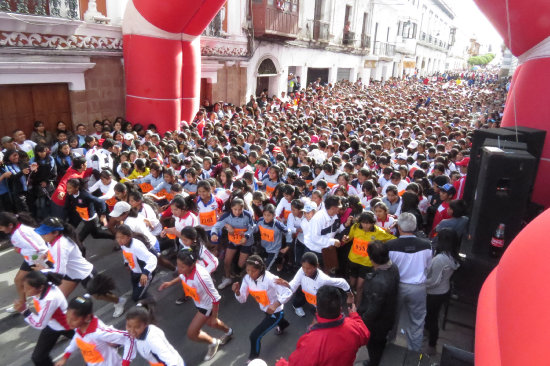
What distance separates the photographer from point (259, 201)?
5383 mm

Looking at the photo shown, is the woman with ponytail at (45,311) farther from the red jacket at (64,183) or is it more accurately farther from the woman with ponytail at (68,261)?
the red jacket at (64,183)

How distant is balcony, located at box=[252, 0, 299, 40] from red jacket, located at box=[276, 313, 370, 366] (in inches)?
619

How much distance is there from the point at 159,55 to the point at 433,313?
28.4ft

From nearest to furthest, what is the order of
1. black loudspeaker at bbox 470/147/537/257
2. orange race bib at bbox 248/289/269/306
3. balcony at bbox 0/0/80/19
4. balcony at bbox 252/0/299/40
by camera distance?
1. orange race bib at bbox 248/289/269/306
2. black loudspeaker at bbox 470/147/537/257
3. balcony at bbox 0/0/80/19
4. balcony at bbox 252/0/299/40

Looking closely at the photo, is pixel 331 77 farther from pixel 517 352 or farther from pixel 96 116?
pixel 517 352

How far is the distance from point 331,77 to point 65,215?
22.3 m

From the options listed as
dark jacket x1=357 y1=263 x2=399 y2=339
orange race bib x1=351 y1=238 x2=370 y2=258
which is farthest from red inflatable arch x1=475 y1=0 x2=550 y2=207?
dark jacket x1=357 y1=263 x2=399 y2=339

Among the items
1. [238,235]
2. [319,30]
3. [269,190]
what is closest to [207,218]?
[238,235]

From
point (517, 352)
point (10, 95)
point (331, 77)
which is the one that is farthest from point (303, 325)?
point (331, 77)

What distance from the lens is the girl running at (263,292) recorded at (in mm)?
3689

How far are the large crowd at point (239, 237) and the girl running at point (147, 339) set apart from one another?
0.03 ft

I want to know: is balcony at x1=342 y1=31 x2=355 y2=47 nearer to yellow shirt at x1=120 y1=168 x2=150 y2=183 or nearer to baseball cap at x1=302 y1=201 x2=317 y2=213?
yellow shirt at x1=120 y1=168 x2=150 y2=183

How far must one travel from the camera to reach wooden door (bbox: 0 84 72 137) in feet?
29.3

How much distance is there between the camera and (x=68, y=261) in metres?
4.14
